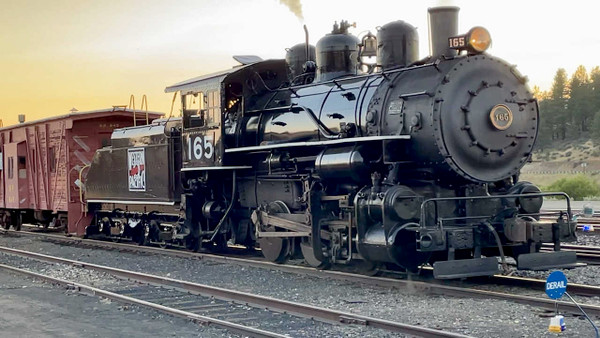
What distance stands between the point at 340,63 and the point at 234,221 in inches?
162

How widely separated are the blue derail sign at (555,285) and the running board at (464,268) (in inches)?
94.8

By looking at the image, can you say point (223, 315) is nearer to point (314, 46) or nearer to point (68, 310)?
point (68, 310)

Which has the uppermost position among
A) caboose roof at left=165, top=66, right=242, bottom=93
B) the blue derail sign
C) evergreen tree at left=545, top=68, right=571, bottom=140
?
evergreen tree at left=545, top=68, right=571, bottom=140

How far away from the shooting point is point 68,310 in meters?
9.46

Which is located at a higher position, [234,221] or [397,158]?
[397,158]

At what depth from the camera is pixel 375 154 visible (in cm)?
1097

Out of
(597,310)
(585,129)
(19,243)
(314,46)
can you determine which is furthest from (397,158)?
(585,129)

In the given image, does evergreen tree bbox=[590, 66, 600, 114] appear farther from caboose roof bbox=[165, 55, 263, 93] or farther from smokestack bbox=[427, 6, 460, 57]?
smokestack bbox=[427, 6, 460, 57]

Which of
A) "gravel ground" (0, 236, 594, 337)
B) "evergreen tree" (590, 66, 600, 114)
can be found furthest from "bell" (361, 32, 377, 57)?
"evergreen tree" (590, 66, 600, 114)

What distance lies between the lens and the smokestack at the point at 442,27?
10945mm

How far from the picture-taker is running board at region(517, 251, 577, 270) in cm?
963

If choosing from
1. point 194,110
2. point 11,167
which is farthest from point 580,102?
point 194,110

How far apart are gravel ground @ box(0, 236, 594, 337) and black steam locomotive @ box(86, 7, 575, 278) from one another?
53 cm

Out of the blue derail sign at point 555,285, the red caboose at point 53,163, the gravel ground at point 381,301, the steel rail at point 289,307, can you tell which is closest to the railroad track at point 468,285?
the gravel ground at point 381,301
